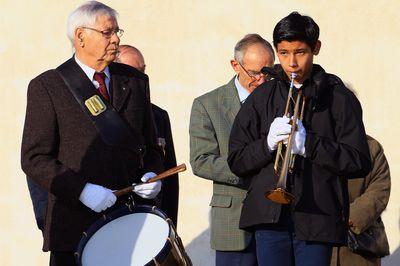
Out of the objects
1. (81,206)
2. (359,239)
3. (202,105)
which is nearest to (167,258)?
(81,206)

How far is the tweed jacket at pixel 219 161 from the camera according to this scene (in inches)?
275

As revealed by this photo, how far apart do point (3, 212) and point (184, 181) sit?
1.55 meters

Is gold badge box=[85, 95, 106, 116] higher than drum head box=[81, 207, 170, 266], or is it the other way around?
gold badge box=[85, 95, 106, 116]

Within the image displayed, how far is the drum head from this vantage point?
19.0ft

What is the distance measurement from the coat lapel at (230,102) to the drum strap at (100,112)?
101 centimetres

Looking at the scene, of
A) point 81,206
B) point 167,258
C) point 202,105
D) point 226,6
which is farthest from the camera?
point 226,6

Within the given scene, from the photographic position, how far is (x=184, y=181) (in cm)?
1012

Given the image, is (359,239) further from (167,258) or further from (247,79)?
(167,258)

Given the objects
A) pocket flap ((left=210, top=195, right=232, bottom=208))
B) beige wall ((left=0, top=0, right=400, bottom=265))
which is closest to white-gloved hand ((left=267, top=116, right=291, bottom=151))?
pocket flap ((left=210, top=195, right=232, bottom=208))

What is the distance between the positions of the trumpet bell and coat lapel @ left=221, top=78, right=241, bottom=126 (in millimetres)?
1626

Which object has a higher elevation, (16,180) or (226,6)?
(226,6)

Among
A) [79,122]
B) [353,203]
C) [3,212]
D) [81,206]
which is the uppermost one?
[79,122]

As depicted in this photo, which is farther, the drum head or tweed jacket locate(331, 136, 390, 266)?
tweed jacket locate(331, 136, 390, 266)

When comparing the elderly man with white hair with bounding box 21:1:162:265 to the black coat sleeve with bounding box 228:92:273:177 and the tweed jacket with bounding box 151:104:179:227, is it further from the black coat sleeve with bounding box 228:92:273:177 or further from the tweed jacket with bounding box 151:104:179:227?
the tweed jacket with bounding box 151:104:179:227
